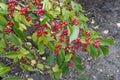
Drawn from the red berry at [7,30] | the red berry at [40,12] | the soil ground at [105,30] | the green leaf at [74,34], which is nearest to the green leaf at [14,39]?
the red berry at [7,30]

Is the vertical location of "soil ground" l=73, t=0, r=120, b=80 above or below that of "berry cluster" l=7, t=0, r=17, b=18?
below

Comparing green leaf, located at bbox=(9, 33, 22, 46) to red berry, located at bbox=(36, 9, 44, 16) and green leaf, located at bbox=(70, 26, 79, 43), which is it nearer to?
red berry, located at bbox=(36, 9, 44, 16)

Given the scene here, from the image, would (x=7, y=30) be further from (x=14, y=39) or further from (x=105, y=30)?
(x=105, y=30)

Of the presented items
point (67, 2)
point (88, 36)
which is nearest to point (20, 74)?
point (67, 2)

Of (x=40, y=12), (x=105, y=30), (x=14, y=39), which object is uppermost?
(x=40, y=12)

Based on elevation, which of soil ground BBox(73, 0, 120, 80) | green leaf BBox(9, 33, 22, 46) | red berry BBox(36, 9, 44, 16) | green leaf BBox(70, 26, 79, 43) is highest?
red berry BBox(36, 9, 44, 16)

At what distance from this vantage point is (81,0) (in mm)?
4012

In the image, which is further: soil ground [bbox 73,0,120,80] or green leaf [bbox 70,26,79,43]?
soil ground [bbox 73,0,120,80]

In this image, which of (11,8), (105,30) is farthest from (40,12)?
(105,30)

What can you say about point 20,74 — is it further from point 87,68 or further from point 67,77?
point 87,68

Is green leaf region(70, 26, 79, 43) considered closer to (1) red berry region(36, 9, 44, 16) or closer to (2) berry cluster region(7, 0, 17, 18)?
(1) red berry region(36, 9, 44, 16)

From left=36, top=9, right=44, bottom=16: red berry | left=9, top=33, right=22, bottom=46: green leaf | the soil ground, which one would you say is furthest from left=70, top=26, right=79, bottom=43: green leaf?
the soil ground

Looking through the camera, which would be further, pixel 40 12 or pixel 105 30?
pixel 105 30

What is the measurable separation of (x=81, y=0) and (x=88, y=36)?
2.64 meters
